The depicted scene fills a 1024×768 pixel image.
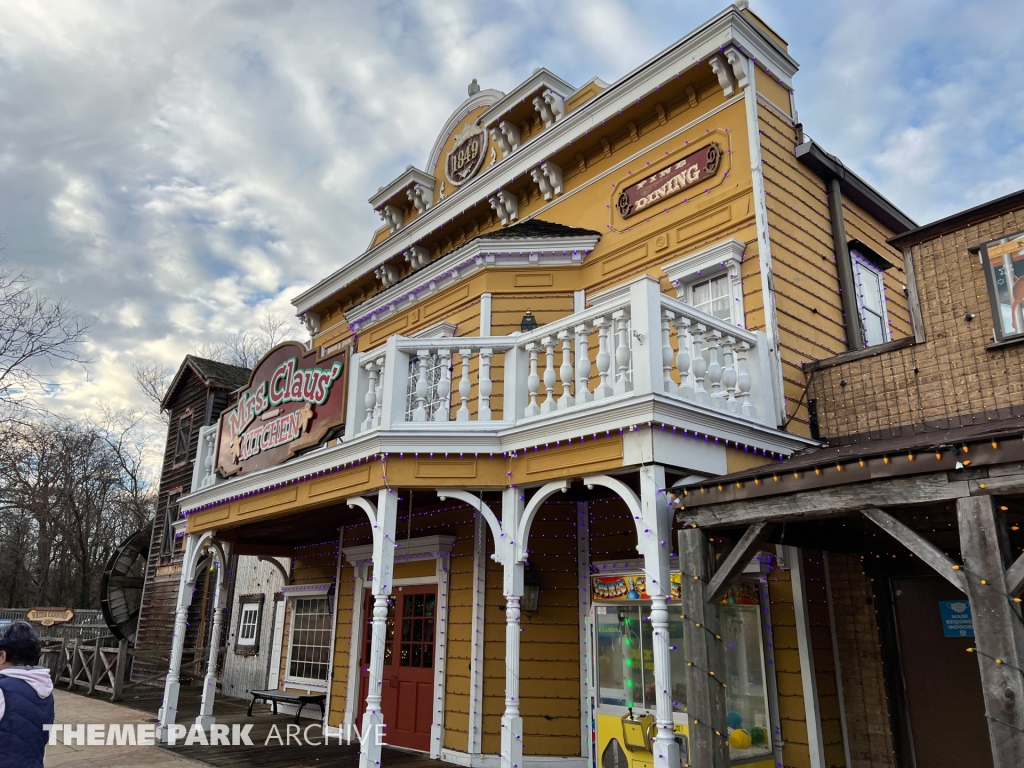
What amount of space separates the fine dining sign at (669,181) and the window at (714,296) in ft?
4.20

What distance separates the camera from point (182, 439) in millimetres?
23422

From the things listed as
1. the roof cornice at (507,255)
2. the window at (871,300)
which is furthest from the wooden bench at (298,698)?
the window at (871,300)

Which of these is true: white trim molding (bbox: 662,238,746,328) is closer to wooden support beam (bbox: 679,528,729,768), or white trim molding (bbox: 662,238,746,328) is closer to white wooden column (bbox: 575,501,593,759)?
white wooden column (bbox: 575,501,593,759)

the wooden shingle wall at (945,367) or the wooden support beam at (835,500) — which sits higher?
the wooden shingle wall at (945,367)

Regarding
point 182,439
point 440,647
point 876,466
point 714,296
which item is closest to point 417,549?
point 440,647

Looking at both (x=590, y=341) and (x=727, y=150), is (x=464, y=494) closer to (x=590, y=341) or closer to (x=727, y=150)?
(x=590, y=341)

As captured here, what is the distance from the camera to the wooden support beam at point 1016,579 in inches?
162

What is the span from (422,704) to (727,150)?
8.20 m

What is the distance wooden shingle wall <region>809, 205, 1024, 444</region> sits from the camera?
670 centimetres

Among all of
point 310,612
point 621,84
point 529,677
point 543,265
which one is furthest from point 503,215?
point 310,612

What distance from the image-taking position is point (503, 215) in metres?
11.7

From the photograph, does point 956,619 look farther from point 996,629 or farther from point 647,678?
point 996,629

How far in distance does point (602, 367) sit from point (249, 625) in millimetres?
13694

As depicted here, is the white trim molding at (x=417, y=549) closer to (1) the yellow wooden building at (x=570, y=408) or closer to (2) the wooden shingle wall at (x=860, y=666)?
(1) the yellow wooden building at (x=570, y=408)
